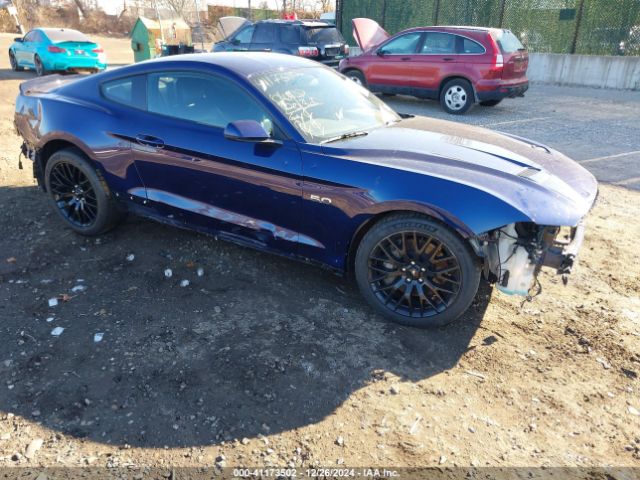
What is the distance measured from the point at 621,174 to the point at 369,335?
5281 mm

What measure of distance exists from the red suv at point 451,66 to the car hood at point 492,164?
662 cm

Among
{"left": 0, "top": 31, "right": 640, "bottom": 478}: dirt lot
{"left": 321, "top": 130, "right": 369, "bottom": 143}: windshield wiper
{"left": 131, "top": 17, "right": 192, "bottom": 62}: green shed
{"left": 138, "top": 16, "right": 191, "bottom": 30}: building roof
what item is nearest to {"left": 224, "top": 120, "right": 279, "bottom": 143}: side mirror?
{"left": 321, "top": 130, "right": 369, "bottom": 143}: windshield wiper

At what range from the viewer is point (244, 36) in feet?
44.3

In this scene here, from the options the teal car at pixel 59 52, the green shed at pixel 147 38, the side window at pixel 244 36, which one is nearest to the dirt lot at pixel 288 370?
the side window at pixel 244 36

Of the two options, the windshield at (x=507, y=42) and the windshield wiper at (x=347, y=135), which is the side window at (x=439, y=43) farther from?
the windshield wiper at (x=347, y=135)

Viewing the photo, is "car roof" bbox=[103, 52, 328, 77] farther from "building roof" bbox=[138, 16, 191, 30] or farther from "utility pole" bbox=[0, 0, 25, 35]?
"utility pole" bbox=[0, 0, 25, 35]

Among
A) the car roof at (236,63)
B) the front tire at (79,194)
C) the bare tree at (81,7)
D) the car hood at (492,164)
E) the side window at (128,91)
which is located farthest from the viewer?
the bare tree at (81,7)

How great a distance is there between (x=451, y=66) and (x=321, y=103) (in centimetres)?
739

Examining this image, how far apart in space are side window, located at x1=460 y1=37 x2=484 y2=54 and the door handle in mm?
8065

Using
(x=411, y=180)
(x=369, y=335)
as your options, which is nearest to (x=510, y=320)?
(x=369, y=335)

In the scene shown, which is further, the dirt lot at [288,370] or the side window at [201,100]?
the side window at [201,100]

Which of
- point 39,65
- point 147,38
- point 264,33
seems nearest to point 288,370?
point 264,33

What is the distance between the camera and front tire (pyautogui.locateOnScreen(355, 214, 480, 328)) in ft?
9.86

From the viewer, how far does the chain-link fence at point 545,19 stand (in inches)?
569
